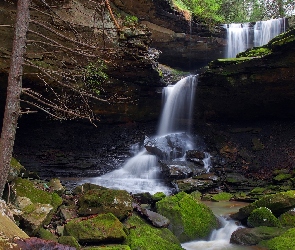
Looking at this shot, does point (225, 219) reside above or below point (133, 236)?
below

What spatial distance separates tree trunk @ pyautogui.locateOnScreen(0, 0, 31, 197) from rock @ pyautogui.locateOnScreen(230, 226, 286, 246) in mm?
4316

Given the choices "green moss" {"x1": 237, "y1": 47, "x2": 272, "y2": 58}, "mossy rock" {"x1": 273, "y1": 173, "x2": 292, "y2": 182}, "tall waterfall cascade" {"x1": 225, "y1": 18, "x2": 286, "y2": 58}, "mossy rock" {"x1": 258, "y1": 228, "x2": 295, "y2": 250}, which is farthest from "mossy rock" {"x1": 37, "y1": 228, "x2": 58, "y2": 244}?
"tall waterfall cascade" {"x1": 225, "y1": 18, "x2": 286, "y2": 58}

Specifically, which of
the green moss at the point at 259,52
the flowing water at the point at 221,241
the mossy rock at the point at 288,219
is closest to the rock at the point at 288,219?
the mossy rock at the point at 288,219

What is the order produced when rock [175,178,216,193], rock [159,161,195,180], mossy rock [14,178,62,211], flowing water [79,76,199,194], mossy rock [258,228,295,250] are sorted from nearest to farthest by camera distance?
mossy rock [258,228,295,250], mossy rock [14,178,62,211], rock [175,178,216,193], rock [159,161,195,180], flowing water [79,76,199,194]

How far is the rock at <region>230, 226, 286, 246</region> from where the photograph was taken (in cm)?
547

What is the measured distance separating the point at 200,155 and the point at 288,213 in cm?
678

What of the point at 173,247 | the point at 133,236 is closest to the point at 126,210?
the point at 133,236

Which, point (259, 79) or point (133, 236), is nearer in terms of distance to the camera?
point (133, 236)

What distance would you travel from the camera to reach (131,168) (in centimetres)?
1265

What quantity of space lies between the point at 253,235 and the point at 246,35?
13.2 meters

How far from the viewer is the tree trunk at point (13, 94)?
163 inches

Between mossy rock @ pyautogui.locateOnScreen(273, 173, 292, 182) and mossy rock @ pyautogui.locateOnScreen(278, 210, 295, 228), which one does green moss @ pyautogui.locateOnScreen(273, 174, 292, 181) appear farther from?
mossy rock @ pyautogui.locateOnScreen(278, 210, 295, 228)

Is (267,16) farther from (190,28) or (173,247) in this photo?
(173,247)

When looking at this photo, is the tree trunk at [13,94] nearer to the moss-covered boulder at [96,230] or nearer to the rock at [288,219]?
the moss-covered boulder at [96,230]
